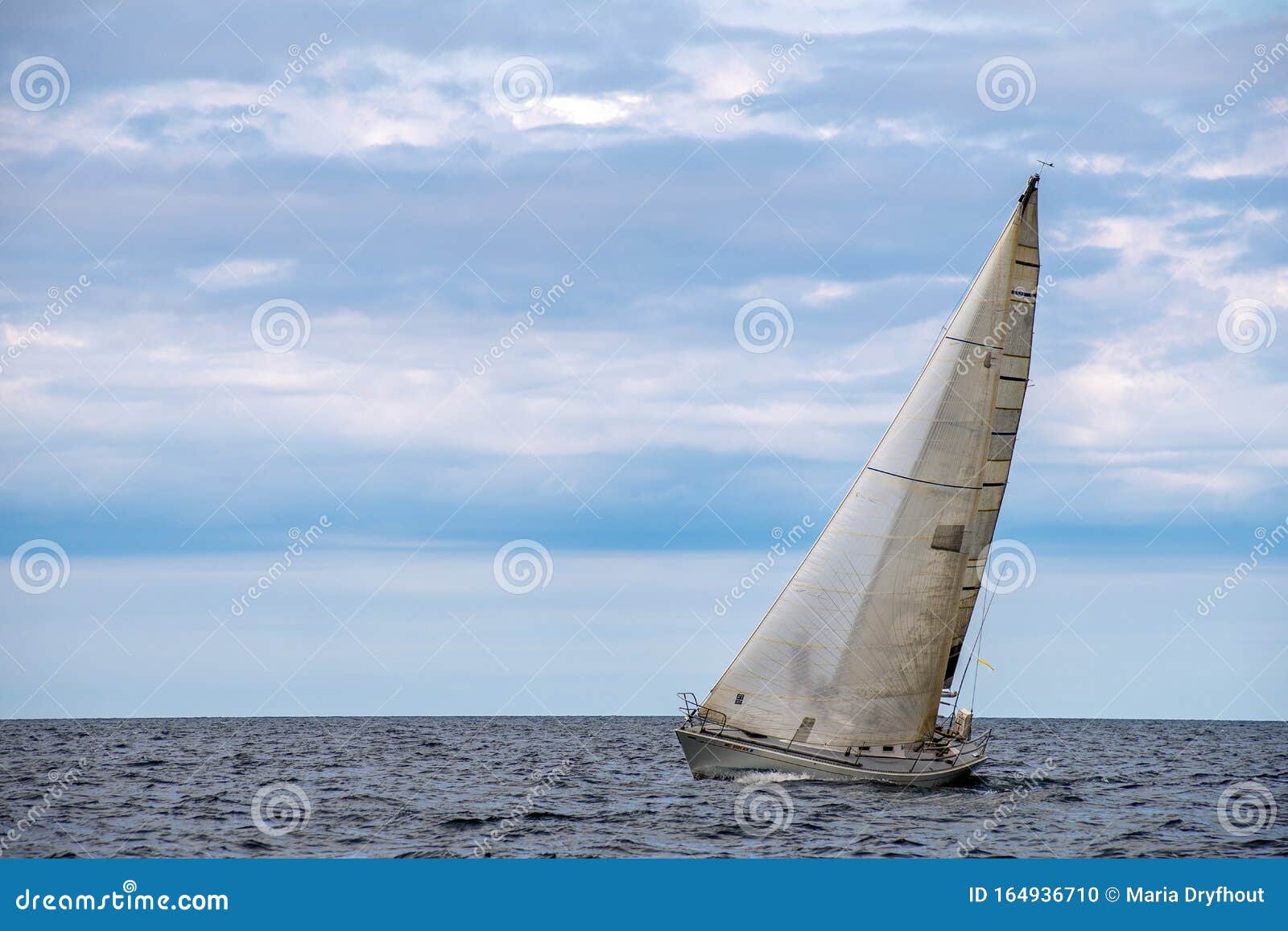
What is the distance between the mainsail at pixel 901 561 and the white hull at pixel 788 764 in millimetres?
667

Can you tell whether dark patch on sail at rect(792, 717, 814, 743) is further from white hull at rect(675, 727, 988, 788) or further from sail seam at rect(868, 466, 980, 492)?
sail seam at rect(868, 466, 980, 492)

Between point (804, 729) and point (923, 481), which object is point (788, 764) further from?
point (923, 481)

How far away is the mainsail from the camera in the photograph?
38062 millimetres

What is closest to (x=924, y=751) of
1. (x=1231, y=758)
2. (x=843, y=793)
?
(x=843, y=793)

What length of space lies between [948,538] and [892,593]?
92.7 inches

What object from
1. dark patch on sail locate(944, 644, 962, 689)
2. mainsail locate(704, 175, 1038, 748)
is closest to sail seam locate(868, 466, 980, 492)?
mainsail locate(704, 175, 1038, 748)

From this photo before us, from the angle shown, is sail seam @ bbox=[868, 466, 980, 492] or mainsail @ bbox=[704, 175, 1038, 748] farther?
sail seam @ bbox=[868, 466, 980, 492]

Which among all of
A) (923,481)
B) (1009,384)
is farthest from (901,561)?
(1009,384)

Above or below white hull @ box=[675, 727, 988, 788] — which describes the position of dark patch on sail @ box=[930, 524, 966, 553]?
Result: above

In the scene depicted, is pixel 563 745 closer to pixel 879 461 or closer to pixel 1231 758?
pixel 1231 758

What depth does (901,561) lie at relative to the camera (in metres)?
38.7

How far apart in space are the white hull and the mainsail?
67cm

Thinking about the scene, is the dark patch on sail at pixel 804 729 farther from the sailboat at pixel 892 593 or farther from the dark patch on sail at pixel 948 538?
the dark patch on sail at pixel 948 538

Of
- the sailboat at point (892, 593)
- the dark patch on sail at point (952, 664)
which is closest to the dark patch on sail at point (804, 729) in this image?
the sailboat at point (892, 593)
